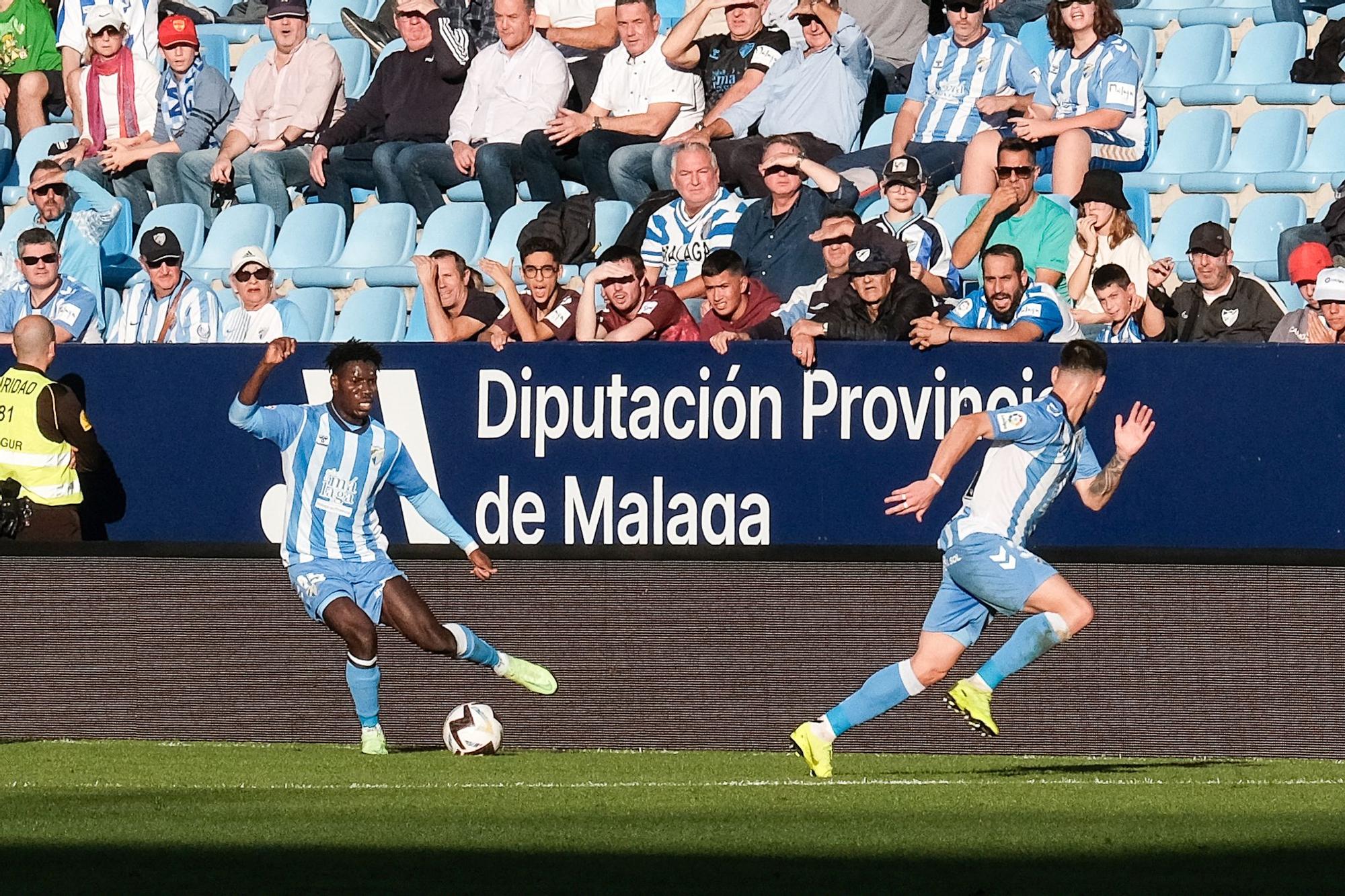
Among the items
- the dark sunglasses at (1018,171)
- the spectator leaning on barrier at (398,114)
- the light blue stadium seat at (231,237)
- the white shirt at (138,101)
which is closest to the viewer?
the dark sunglasses at (1018,171)

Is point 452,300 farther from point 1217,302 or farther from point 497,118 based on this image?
point 1217,302

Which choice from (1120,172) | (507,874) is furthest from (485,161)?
(507,874)

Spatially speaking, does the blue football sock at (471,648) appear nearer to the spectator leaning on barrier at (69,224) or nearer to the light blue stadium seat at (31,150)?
the spectator leaning on barrier at (69,224)

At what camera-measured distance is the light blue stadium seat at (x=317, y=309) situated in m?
13.1

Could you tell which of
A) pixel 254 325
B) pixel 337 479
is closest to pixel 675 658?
pixel 337 479

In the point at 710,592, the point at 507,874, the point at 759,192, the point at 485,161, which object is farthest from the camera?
the point at 485,161

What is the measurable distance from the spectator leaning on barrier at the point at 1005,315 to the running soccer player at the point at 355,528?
243 cm

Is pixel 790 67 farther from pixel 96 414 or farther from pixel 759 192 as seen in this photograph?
pixel 96 414

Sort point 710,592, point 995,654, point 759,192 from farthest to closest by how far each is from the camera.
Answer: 1. point 759,192
2. point 710,592
3. point 995,654

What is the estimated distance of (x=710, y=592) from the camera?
1109cm

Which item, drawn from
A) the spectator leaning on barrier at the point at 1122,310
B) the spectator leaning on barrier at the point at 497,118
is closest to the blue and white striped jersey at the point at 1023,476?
the spectator leaning on barrier at the point at 1122,310

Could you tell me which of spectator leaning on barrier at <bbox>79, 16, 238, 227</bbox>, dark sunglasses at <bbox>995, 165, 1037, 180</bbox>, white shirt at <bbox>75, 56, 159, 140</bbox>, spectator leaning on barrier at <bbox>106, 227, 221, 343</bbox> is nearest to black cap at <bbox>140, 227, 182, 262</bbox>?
spectator leaning on barrier at <bbox>106, 227, 221, 343</bbox>

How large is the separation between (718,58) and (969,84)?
1.62 metres

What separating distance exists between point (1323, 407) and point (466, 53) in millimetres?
6039
